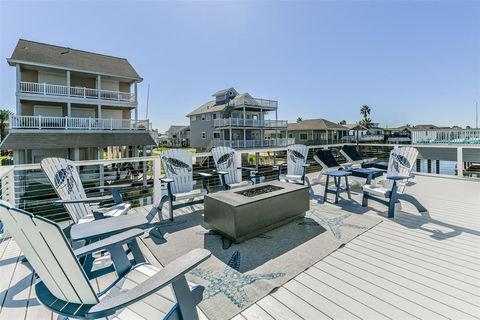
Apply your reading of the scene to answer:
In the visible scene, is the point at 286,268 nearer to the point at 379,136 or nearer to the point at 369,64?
the point at 369,64

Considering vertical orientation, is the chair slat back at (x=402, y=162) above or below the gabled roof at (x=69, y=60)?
below

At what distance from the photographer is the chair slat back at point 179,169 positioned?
4.03 metres

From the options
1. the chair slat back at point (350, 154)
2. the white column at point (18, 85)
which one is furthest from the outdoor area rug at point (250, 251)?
the white column at point (18, 85)

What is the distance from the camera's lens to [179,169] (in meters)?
4.16

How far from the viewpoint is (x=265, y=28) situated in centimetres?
837

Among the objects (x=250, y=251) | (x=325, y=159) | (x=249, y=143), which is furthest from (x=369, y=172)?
(x=249, y=143)

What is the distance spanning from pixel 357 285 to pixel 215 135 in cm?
2316

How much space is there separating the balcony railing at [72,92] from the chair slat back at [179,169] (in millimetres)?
12971

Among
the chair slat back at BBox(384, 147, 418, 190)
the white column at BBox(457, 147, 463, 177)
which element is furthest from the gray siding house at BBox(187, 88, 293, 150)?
the chair slat back at BBox(384, 147, 418, 190)

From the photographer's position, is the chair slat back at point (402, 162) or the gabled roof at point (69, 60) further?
the gabled roof at point (69, 60)

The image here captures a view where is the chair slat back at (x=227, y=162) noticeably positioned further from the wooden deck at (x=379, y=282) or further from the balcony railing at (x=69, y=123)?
the balcony railing at (x=69, y=123)

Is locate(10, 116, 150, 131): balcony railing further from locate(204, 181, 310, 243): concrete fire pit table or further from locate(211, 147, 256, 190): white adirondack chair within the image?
locate(204, 181, 310, 243): concrete fire pit table

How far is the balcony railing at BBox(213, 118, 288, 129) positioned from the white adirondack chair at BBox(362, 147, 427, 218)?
17630 mm

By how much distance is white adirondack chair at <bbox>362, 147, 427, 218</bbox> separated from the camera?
3.69 metres
